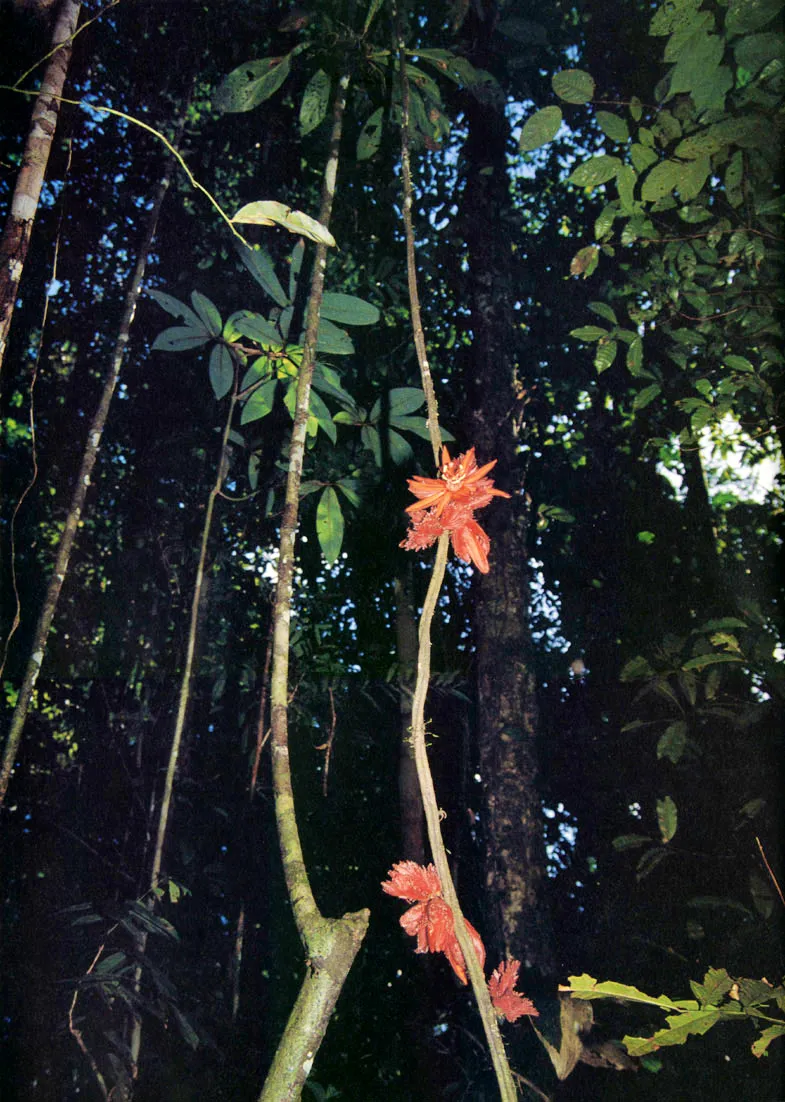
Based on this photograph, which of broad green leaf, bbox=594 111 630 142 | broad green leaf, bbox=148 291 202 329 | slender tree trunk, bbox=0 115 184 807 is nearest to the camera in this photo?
slender tree trunk, bbox=0 115 184 807

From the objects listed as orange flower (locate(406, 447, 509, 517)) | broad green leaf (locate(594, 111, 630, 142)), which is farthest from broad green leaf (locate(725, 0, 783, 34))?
orange flower (locate(406, 447, 509, 517))

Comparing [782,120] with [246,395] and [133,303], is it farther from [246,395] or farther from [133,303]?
[133,303]

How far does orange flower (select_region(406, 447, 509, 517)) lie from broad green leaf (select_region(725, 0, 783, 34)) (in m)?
0.88

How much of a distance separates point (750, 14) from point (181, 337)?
101 centimetres

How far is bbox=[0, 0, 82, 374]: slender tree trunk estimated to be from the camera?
2.58 ft

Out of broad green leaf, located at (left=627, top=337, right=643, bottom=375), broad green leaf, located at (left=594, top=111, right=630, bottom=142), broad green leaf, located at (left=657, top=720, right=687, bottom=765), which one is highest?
broad green leaf, located at (left=594, top=111, right=630, bottom=142)

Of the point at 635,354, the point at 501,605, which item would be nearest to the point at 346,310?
the point at 635,354

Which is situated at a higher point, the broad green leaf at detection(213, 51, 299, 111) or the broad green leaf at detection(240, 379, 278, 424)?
the broad green leaf at detection(213, 51, 299, 111)

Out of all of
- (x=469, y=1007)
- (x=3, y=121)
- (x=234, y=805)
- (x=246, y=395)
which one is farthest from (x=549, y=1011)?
(x=3, y=121)

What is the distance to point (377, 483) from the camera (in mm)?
1651

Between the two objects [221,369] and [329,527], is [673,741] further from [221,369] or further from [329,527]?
[221,369]

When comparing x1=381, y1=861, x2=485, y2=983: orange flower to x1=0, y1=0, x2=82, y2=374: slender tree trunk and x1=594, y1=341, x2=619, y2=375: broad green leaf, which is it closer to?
x1=0, y1=0, x2=82, y2=374: slender tree trunk

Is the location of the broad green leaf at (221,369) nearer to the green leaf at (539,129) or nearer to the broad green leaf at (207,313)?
the broad green leaf at (207,313)

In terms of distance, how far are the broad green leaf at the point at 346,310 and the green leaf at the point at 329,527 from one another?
312 millimetres
